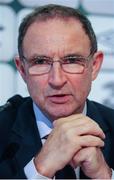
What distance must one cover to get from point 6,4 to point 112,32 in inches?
17.5

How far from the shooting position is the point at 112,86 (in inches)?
57.7

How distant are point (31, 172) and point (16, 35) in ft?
2.39

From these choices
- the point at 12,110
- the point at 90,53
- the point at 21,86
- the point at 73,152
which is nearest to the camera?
the point at 73,152

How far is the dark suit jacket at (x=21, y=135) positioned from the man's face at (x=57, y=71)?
0.10 m

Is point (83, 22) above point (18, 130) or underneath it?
above

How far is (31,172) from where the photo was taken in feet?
2.69

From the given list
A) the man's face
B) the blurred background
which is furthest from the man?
the blurred background

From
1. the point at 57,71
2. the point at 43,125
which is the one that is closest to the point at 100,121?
the point at 43,125

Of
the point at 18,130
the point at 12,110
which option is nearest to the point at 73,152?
the point at 18,130

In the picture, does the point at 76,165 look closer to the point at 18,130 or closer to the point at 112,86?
the point at 18,130

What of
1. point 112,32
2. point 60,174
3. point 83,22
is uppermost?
point 83,22

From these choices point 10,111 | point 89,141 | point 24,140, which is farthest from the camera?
point 10,111

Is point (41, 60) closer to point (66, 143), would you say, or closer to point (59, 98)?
point (59, 98)

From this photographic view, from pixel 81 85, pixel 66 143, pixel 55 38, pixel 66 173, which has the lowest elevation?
pixel 66 173
